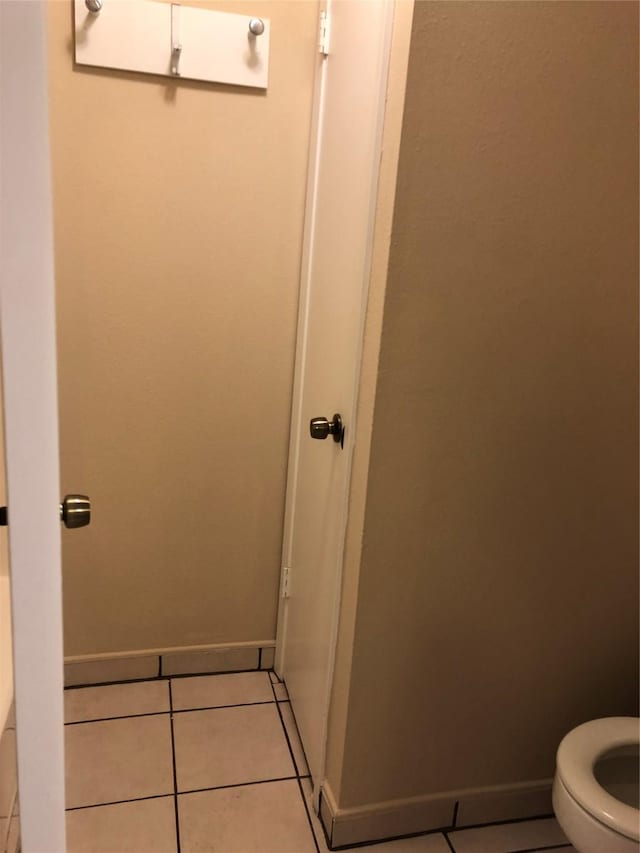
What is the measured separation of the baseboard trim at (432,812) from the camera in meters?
1.53

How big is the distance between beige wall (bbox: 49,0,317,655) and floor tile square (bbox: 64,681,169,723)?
123 mm

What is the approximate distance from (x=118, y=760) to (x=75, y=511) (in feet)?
3.98

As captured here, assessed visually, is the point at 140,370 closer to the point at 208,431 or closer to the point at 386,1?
the point at 208,431

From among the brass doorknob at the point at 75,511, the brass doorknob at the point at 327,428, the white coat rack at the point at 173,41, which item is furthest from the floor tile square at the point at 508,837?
the white coat rack at the point at 173,41

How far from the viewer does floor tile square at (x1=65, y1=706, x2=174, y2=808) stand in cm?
165

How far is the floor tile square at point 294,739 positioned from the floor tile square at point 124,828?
34 centimetres

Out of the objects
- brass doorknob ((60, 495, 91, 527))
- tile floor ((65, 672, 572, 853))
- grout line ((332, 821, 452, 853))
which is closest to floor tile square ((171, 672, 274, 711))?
tile floor ((65, 672, 572, 853))

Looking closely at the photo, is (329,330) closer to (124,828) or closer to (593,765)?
(593,765)

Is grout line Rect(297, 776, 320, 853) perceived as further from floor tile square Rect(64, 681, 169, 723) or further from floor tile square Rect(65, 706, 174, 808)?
floor tile square Rect(64, 681, 169, 723)

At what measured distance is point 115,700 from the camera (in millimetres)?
1966

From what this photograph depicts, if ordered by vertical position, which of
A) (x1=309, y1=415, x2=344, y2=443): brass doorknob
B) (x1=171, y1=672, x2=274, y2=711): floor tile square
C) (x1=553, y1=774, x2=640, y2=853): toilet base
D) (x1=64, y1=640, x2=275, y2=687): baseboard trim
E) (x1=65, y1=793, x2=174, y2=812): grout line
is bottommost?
(x1=65, y1=793, x2=174, y2=812): grout line

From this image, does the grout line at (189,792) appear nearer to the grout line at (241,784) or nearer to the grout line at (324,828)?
the grout line at (241,784)

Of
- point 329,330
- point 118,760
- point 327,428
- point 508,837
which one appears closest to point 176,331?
point 329,330

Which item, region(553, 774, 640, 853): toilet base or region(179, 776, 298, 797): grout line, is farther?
region(179, 776, 298, 797): grout line
